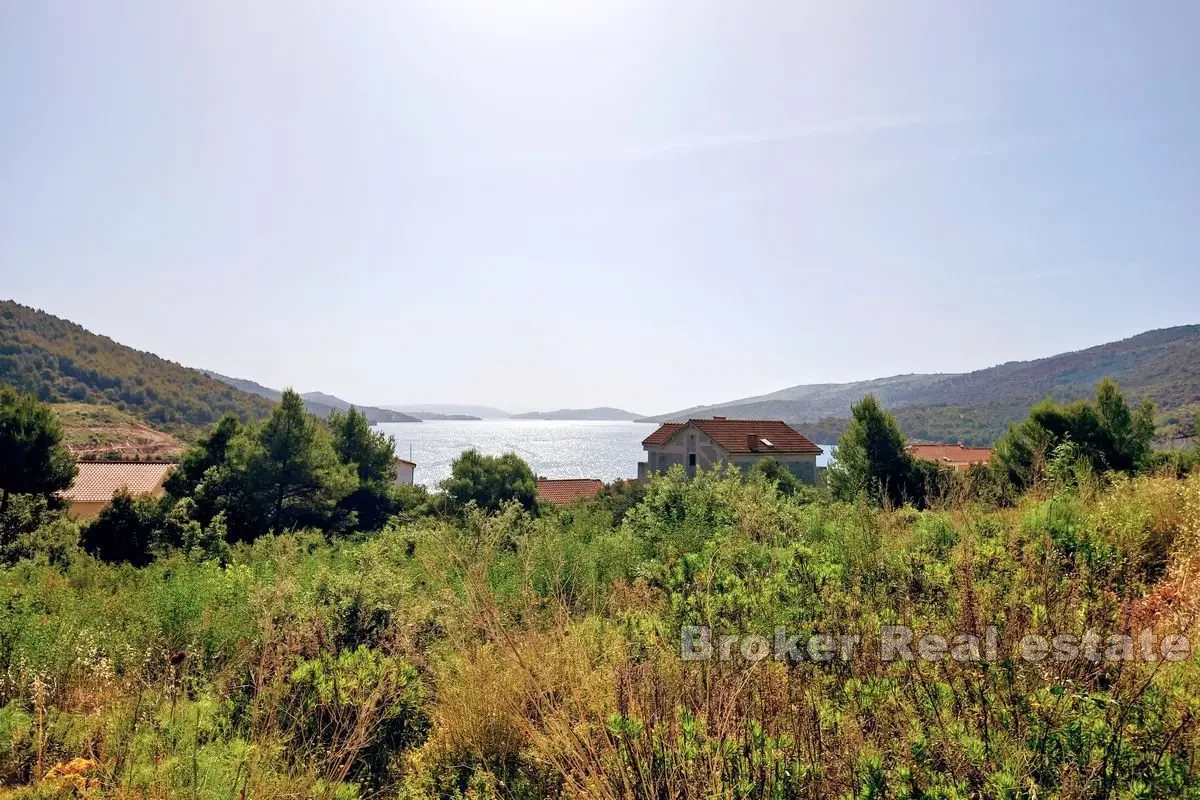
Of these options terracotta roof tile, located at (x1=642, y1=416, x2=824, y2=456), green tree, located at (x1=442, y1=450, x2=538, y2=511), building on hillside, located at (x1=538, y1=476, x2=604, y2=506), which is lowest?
building on hillside, located at (x1=538, y1=476, x2=604, y2=506)

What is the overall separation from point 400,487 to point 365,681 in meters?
23.6

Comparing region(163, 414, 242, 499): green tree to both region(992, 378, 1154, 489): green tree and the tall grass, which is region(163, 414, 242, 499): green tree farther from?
region(992, 378, 1154, 489): green tree

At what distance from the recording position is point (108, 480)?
29.5 metres

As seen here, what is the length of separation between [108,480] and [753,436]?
105ft

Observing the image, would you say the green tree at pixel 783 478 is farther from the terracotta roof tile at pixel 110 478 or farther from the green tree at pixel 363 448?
the terracotta roof tile at pixel 110 478

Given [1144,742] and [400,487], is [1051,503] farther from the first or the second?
[400,487]

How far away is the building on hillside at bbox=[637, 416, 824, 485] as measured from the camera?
3069cm

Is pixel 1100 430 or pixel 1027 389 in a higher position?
pixel 1027 389

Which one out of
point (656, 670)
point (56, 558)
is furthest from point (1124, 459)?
point (56, 558)

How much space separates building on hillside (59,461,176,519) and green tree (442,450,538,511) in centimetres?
1360

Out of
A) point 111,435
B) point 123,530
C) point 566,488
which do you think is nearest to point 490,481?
point 566,488

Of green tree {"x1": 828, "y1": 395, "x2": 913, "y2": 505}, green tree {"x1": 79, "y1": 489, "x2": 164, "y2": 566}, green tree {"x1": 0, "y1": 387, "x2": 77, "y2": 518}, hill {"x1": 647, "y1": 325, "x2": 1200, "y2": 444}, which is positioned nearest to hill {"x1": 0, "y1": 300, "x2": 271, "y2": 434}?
green tree {"x1": 0, "y1": 387, "x2": 77, "y2": 518}

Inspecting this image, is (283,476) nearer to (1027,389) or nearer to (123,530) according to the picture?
(123,530)

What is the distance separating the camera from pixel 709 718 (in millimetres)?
2150
